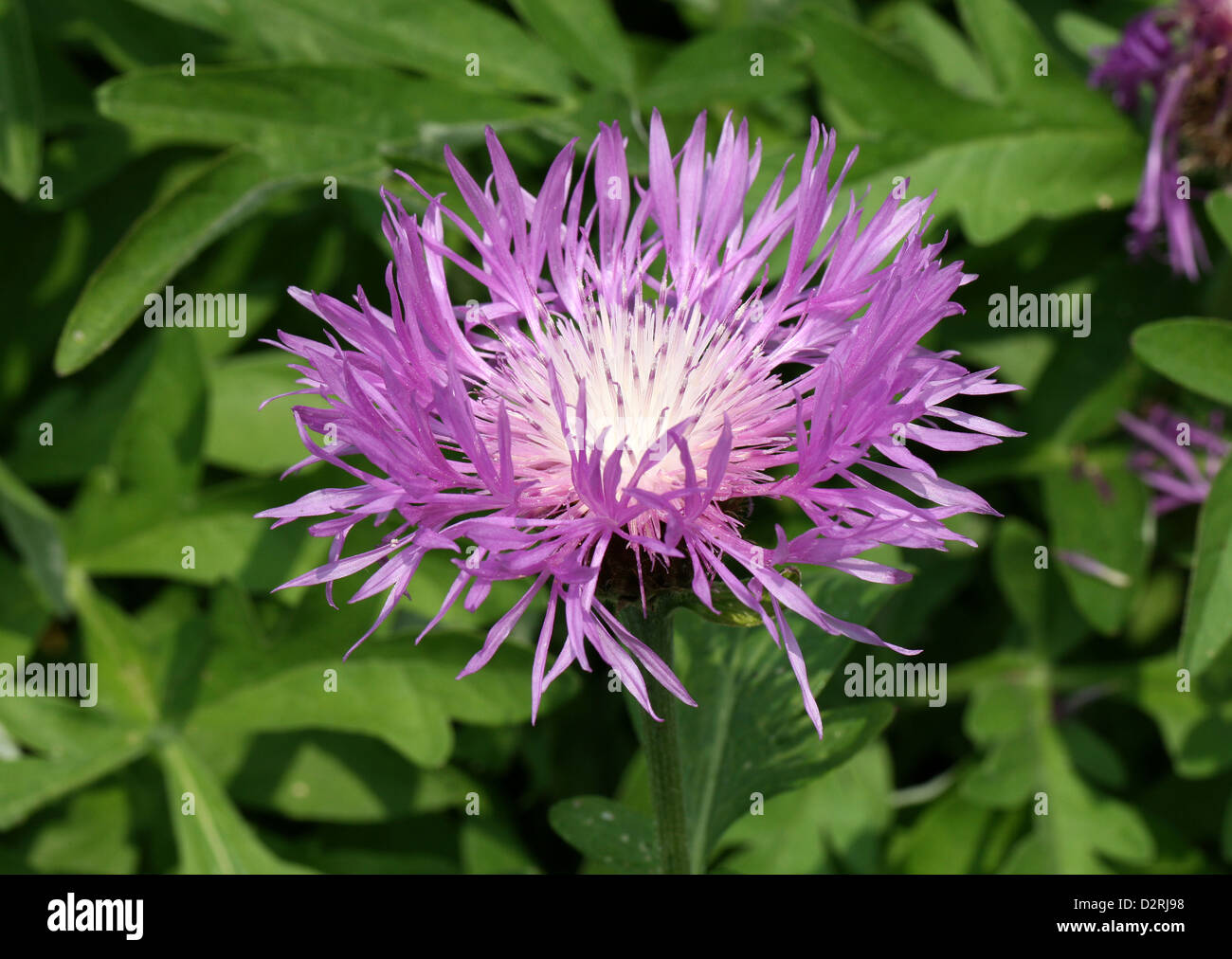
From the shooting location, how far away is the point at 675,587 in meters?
1.51

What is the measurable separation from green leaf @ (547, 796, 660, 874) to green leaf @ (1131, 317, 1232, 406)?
48.2 inches

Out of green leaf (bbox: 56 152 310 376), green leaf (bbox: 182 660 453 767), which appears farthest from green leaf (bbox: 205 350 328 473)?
green leaf (bbox: 56 152 310 376)

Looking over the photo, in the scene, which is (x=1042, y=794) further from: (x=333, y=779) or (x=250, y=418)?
(x=250, y=418)

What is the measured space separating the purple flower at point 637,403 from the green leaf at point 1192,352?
0.72 metres

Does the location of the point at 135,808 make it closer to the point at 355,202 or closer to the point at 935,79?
the point at 355,202

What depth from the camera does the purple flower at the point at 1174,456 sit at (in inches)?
106

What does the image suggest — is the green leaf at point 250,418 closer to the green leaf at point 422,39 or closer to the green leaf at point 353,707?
the green leaf at point 353,707

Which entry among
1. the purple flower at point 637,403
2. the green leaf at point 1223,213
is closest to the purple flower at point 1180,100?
the green leaf at point 1223,213

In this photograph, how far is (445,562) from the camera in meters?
2.39

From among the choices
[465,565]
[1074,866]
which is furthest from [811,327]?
[1074,866]

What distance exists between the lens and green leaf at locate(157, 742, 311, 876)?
2344 millimetres

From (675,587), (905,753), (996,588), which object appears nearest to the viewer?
(675,587)

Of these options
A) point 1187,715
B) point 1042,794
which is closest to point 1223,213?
point 1187,715

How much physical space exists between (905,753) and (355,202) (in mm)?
1912
